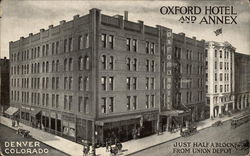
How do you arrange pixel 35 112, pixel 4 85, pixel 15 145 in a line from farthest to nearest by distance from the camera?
pixel 35 112 → pixel 4 85 → pixel 15 145

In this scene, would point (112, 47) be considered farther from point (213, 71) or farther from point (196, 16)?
point (213, 71)

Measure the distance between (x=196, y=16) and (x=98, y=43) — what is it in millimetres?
2956

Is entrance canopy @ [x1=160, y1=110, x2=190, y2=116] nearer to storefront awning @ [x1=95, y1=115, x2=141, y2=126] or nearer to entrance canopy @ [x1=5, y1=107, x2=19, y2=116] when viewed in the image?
storefront awning @ [x1=95, y1=115, x2=141, y2=126]

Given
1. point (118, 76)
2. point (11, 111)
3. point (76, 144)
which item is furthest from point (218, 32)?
point (11, 111)

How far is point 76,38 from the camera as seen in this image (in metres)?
7.17

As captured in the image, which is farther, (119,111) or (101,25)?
(119,111)

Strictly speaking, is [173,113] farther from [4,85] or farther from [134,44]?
[4,85]

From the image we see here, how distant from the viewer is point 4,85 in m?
7.50

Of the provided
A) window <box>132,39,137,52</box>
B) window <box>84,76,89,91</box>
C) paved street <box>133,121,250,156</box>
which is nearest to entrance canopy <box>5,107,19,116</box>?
window <box>84,76,89,91</box>

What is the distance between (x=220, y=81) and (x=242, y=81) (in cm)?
65

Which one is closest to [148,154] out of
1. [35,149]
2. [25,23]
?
[35,149]

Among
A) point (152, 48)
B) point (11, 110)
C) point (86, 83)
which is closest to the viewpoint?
point (86, 83)

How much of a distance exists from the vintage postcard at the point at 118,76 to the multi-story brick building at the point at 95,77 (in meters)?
0.03

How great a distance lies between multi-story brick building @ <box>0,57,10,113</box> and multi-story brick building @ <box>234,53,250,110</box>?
693 centimetres
